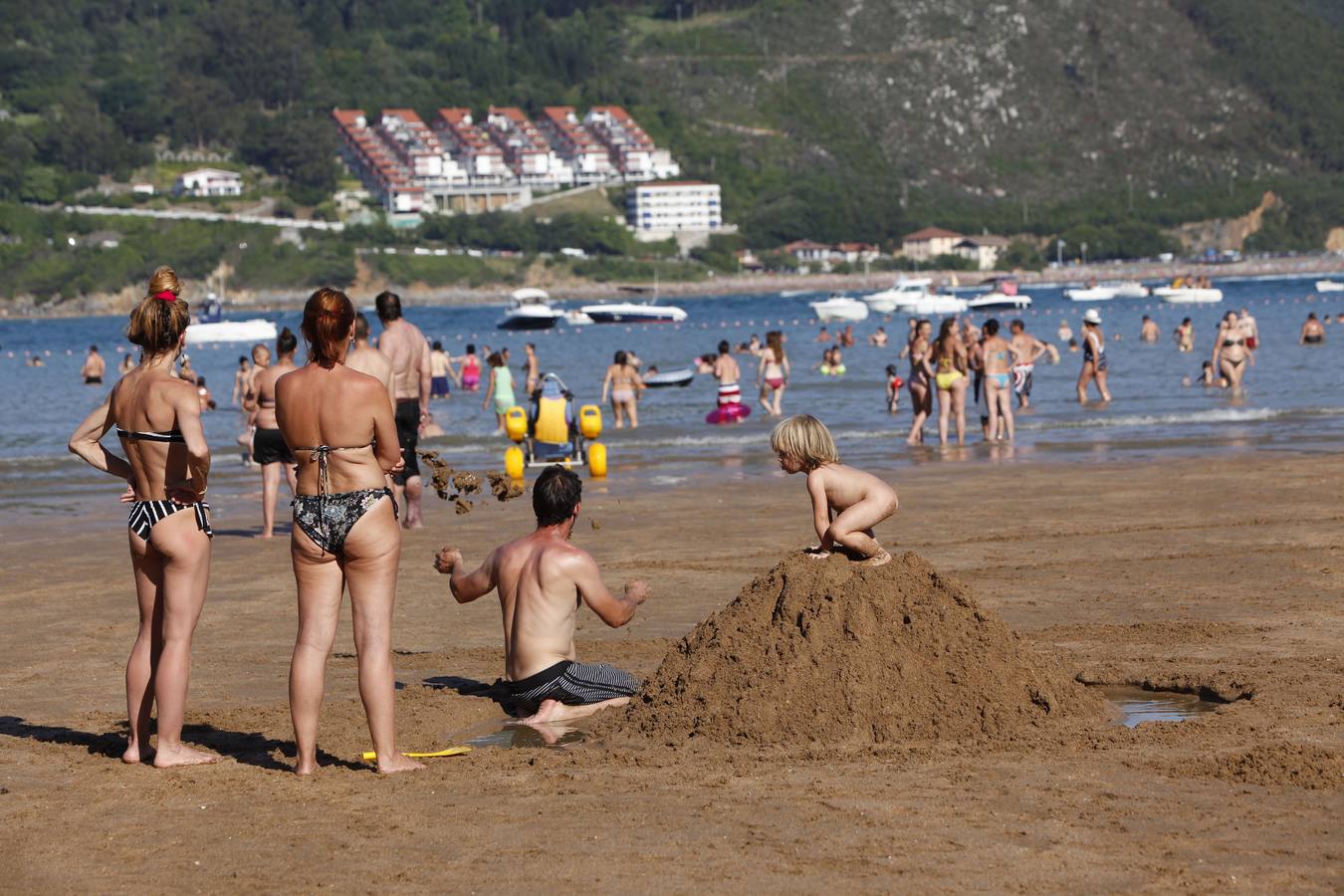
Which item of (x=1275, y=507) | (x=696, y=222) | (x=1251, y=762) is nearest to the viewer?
(x=1251, y=762)

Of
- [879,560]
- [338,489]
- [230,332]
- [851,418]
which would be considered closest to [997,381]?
[851,418]

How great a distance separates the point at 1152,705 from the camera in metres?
7.24

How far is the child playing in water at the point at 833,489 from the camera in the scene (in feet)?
22.8

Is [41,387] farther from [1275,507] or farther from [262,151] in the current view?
[262,151]

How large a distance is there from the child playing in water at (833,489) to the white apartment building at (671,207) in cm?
16854

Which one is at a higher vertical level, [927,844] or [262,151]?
[262,151]

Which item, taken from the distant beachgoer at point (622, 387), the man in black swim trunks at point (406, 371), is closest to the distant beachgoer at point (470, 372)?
the distant beachgoer at point (622, 387)

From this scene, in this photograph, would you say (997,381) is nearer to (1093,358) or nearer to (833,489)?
(1093,358)

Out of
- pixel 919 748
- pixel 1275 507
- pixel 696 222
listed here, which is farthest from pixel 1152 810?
pixel 696 222

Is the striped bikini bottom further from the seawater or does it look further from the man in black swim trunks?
the seawater

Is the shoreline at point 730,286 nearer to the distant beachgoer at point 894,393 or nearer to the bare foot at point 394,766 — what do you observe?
the distant beachgoer at point 894,393

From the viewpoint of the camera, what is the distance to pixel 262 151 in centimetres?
18838

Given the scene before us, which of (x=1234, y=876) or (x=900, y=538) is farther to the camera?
(x=900, y=538)

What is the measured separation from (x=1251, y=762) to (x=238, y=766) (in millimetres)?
3505
